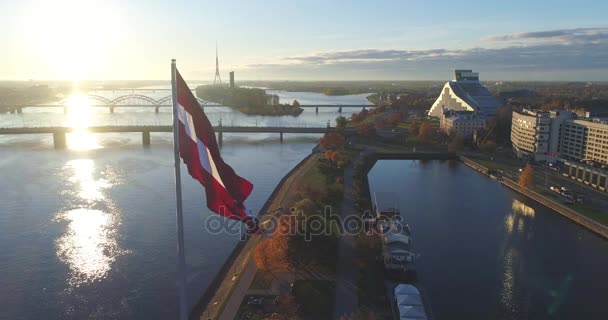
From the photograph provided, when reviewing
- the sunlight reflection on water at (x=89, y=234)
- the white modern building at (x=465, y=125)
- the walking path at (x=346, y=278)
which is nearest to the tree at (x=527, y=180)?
the walking path at (x=346, y=278)

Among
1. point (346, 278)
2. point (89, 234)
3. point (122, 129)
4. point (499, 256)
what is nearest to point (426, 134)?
point (499, 256)

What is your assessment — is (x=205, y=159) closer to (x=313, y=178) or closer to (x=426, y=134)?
(x=313, y=178)

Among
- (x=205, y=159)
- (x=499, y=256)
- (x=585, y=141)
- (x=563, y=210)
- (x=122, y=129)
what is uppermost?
(x=205, y=159)

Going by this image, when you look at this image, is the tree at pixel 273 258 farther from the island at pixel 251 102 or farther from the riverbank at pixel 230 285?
the island at pixel 251 102

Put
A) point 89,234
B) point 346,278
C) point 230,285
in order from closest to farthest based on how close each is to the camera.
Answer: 1. point 230,285
2. point 346,278
3. point 89,234

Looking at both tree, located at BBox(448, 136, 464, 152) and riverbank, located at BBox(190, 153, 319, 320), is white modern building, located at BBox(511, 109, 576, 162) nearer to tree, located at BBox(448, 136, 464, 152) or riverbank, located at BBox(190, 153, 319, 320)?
tree, located at BBox(448, 136, 464, 152)

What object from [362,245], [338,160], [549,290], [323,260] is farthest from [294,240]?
[338,160]
